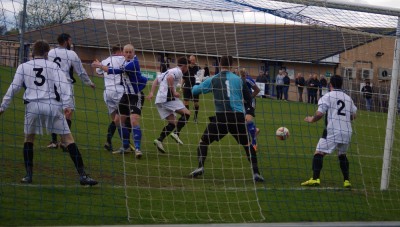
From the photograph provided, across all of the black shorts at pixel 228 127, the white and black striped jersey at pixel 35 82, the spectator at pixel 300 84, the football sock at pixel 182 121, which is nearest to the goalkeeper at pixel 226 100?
the black shorts at pixel 228 127

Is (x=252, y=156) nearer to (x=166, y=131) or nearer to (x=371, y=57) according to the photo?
(x=371, y=57)

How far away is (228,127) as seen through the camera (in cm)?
1084

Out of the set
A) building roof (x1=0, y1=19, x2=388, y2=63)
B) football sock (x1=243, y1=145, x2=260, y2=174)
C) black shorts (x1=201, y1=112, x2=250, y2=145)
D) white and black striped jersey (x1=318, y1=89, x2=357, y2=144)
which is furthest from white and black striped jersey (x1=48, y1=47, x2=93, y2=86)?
white and black striped jersey (x1=318, y1=89, x2=357, y2=144)

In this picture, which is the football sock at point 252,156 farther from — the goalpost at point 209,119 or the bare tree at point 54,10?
the bare tree at point 54,10

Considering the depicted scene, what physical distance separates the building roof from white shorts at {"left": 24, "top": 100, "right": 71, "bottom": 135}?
105 cm

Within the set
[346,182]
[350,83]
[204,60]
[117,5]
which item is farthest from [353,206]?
[117,5]

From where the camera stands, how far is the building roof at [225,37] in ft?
32.9

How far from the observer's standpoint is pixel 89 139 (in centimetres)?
1518

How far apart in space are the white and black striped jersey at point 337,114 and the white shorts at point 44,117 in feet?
13.1

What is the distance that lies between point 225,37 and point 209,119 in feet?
4.55

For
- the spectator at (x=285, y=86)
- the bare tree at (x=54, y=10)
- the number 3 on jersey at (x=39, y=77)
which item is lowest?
the spectator at (x=285, y=86)

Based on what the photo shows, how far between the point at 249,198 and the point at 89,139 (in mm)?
6124

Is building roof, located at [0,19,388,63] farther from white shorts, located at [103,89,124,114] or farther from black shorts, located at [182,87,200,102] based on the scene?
white shorts, located at [103,89,124,114]

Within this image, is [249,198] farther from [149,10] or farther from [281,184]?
[149,10]
